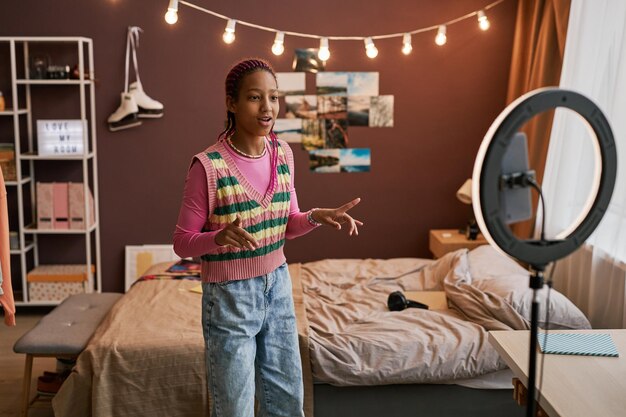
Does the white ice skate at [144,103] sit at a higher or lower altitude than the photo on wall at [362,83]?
lower

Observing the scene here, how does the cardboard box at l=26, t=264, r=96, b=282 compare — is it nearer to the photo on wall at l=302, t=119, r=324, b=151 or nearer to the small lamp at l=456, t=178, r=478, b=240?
the photo on wall at l=302, t=119, r=324, b=151

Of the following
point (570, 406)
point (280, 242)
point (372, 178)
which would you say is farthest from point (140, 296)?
point (570, 406)

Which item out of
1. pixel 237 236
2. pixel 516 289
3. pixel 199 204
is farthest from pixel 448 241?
pixel 237 236

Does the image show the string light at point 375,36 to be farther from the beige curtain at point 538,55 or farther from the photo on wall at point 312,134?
the photo on wall at point 312,134

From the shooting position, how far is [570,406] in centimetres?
179

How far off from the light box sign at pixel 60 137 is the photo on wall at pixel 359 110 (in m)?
1.74

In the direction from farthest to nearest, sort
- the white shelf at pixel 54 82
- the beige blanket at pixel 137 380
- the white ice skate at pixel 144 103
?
the white ice skate at pixel 144 103 < the white shelf at pixel 54 82 < the beige blanket at pixel 137 380

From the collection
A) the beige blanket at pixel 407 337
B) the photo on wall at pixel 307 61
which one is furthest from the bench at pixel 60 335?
the photo on wall at pixel 307 61

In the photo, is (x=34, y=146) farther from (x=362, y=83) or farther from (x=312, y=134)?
(x=362, y=83)

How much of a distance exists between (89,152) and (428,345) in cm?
288

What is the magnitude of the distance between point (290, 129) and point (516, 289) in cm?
221

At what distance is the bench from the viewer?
318 cm

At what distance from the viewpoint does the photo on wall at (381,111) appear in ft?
16.4

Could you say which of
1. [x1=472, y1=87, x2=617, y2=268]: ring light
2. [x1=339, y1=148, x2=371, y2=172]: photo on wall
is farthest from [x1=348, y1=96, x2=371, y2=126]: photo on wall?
[x1=472, y1=87, x2=617, y2=268]: ring light
